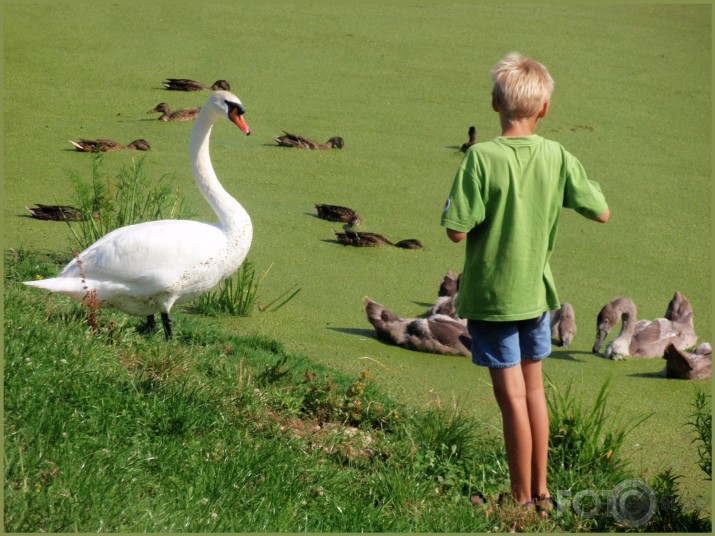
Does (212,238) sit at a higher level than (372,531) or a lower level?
higher

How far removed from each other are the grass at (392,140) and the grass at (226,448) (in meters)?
0.41

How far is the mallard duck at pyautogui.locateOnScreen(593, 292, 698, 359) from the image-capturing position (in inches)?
254

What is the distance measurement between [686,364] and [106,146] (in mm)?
4762

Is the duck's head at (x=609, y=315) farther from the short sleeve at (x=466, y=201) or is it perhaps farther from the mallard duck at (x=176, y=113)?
the mallard duck at (x=176, y=113)

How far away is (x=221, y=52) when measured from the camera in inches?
437

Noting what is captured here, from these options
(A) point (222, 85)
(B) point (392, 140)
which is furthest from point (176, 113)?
(B) point (392, 140)

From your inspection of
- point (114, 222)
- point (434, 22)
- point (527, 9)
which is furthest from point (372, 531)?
point (527, 9)

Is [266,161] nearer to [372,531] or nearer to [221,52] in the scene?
[221,52]

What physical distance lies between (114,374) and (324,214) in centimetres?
364

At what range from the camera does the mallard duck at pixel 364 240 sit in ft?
24.2

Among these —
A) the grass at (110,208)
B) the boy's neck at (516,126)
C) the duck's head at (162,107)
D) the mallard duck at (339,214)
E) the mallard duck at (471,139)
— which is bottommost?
the grass at (110,208)

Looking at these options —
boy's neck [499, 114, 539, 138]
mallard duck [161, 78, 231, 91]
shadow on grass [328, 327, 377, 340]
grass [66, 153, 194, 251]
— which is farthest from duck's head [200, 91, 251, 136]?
mallard duck [161, 78, 231, 91]

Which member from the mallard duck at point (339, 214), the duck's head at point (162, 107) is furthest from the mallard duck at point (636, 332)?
the duck's head at point (162, 107)

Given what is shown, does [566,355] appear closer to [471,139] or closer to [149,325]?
[149,325]
